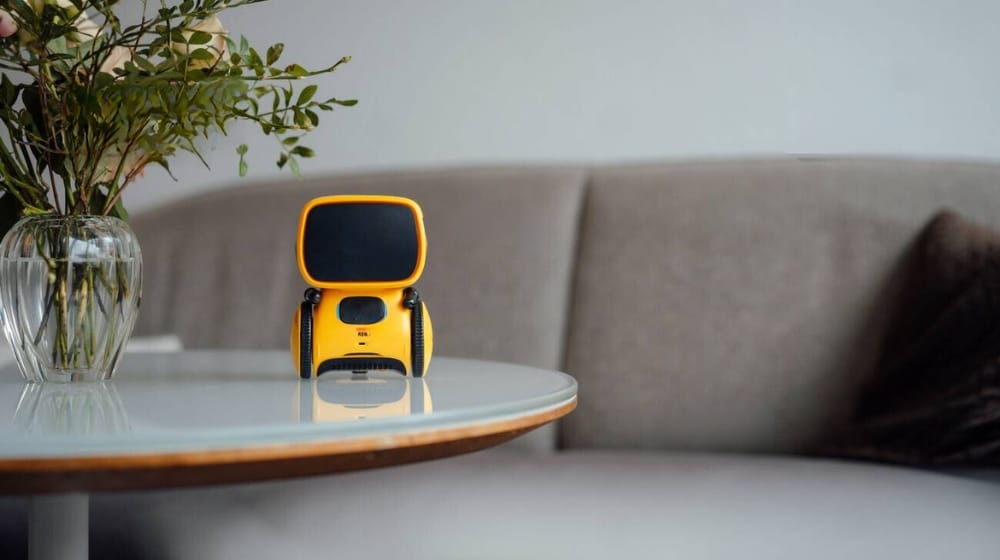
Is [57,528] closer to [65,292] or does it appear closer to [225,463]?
[65,292]

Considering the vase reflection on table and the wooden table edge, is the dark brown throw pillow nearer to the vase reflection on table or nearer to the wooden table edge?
the wooden table edge

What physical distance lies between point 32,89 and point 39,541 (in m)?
0.39

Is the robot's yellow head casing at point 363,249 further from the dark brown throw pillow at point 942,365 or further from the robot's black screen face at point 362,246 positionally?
A: the dark brown throw pillow at point 942,365

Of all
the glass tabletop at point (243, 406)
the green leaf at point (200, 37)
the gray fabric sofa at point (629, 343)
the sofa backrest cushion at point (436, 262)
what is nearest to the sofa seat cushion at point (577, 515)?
the gray fabric sofa at point (629, 343)

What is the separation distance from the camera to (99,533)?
1.27 metres

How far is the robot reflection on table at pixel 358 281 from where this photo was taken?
899mm

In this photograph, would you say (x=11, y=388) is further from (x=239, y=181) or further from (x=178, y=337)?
(x=239, y=181)

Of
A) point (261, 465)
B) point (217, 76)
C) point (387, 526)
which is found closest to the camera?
point (261, 465)

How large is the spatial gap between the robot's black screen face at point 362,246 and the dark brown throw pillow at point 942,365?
0.83 metres

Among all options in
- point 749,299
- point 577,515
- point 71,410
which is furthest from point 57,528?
point 749,299

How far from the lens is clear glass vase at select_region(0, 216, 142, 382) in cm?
84

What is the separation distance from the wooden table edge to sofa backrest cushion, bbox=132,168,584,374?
1.06 metres

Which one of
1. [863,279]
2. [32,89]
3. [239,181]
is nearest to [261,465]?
[32,89]

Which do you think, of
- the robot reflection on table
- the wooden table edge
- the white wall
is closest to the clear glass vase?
the robot reflection on table
